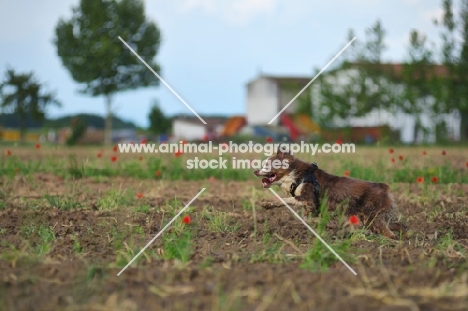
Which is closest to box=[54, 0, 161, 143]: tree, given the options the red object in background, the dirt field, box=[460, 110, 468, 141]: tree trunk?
the red object in background

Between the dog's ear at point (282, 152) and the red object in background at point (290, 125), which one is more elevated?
the red object in background at point (290, 125)

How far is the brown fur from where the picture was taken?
272 inches

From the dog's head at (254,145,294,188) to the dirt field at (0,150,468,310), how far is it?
497mm

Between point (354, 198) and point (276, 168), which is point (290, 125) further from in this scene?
point (354, 198)

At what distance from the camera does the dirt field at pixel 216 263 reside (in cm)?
415

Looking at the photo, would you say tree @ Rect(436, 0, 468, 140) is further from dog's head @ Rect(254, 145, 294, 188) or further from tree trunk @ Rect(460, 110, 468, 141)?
dog's head @ Rect(254, 145, 294, 188)

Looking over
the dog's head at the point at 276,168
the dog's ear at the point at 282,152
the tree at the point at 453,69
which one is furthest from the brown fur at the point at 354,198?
the tree at the point at 453,69

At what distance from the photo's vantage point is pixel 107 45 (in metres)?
36.3

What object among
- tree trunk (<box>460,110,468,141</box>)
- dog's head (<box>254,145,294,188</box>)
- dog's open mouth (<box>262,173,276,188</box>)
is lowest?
dog's open mouth (<box>262,173,276,188</box>)

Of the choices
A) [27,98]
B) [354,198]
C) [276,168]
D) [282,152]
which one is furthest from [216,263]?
[27,98]

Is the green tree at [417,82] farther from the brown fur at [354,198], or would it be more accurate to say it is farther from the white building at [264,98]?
the brown fur at [354,198]

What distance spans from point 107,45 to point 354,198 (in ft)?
102

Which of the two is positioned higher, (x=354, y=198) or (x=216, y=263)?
(x=354, y=198)

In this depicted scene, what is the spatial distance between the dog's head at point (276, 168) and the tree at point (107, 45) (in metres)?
30.4
